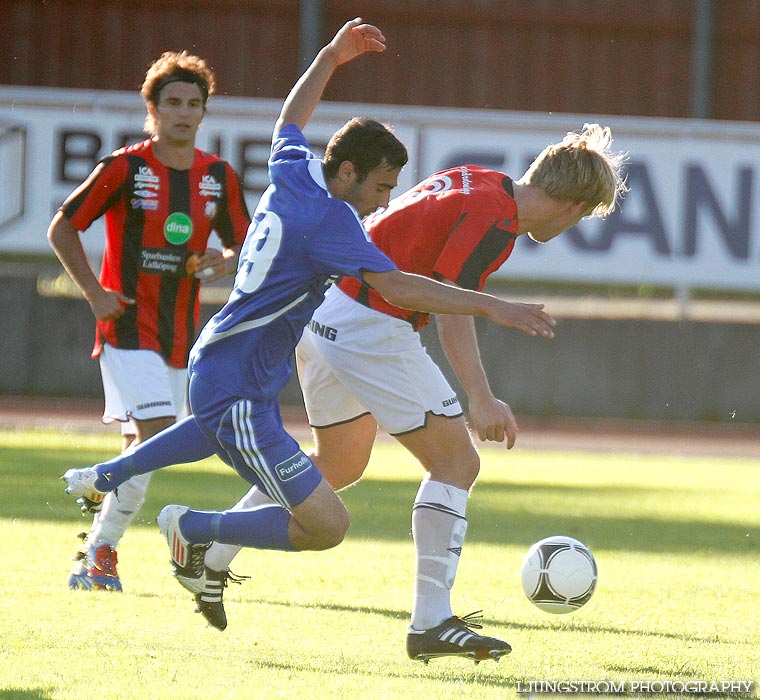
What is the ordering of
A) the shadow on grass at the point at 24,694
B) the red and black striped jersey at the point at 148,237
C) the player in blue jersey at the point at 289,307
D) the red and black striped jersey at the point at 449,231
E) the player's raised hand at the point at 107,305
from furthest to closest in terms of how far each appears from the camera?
1. the red and black striped jersey at the point at 148,237
2. the player's raised hand at the point at 107,305
3. the red and black striped jersey at the point at 449,231
4. the player in blue jersey at the point at 289,307
5. the shadow on grass at the point at 24,694

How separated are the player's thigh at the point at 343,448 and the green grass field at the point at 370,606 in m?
0.58

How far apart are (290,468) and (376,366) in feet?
2.10

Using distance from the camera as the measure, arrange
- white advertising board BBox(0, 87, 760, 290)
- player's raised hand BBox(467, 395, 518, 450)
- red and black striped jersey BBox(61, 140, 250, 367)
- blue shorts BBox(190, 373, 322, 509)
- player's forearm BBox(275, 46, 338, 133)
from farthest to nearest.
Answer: white advertising board BBox(0, 87, 760, 290) < red and black striped jersey BBox(61, 140, 250, 367) < player's forearm BBox(275, 46, 338, 133) < player's raised hand BBox(467, 395, 518, 450) < blue shorts BBox(190, 373, 322, 509)

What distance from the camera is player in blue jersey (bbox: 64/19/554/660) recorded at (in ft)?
14.6

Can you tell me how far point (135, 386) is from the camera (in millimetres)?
6203

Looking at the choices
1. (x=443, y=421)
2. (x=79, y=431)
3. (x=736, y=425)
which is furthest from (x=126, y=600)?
(x=736, y=425)

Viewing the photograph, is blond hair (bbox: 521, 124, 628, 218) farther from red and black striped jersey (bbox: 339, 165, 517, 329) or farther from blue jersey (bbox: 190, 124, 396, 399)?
blue jersey (bbox: 190, 124, 396, 399)

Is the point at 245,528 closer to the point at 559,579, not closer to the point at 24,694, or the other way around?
the point at 24,694

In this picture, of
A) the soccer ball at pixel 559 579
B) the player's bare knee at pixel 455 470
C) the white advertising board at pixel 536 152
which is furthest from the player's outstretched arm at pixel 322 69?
the white advertising board at pixel 536 152

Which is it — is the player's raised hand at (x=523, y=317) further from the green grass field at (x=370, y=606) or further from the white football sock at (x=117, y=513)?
the white football sock at (x=117, y=513)

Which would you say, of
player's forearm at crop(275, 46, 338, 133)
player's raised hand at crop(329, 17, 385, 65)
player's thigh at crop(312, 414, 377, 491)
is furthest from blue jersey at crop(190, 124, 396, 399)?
player's raised hand at crop(329, 17, 385, 65)

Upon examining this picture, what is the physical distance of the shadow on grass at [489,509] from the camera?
810 centimetres

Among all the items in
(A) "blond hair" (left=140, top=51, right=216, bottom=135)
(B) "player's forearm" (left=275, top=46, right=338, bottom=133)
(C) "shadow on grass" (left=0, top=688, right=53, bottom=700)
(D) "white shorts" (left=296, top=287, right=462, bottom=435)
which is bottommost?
(C) "shadow on grass" (left=0, top=688, right=53, bottom=700)

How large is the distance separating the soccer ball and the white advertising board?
9.95 metres
